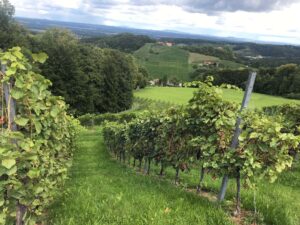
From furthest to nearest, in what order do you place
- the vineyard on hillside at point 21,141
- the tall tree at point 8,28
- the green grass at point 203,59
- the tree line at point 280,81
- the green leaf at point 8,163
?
the green grass at point 203,59, the tree line at point 280,81, the tall tree at point 8,28, the vineyard on hillside at point 21,141, the green leaf at point 8,163

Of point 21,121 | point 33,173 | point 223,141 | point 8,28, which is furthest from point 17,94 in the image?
point 8,28

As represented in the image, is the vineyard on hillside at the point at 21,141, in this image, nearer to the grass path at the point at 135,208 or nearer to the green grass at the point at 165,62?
the grass path at the point at 135,208

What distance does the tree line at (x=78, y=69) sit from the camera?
5144 centimetres

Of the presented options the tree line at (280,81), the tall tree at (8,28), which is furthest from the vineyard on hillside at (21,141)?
the tree line at (280,81)

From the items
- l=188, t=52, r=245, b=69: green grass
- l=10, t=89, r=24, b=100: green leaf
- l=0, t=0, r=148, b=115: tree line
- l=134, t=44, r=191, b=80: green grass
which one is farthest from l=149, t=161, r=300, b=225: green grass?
l=188, t=52, r=245, b=69: green grass

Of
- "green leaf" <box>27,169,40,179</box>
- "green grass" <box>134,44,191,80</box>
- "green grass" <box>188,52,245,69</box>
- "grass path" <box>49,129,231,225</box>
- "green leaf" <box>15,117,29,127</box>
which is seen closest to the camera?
"green leaf" <box>27,169,40,179</box>

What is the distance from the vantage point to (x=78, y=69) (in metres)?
54.9

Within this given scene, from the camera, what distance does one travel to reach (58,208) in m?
6.24

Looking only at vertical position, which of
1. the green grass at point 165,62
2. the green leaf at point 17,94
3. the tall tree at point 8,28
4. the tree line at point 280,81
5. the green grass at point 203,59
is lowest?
the green grass at point 165,62

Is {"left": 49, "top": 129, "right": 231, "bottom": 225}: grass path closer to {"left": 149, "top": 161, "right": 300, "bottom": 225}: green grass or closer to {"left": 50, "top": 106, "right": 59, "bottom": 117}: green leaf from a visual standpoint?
{"left": 149, "top": 161, "right": 300, "bottom": 225}: green grass

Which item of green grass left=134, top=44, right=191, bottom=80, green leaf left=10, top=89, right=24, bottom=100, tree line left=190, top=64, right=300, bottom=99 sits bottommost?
green grass left=134, top=44, right=191, bottom=80

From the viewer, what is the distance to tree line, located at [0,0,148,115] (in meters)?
51.4

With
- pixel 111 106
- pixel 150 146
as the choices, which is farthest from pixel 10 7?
pixel 150 146

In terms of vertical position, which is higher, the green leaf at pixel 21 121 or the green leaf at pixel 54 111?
the green leaf at pixel 21 121
